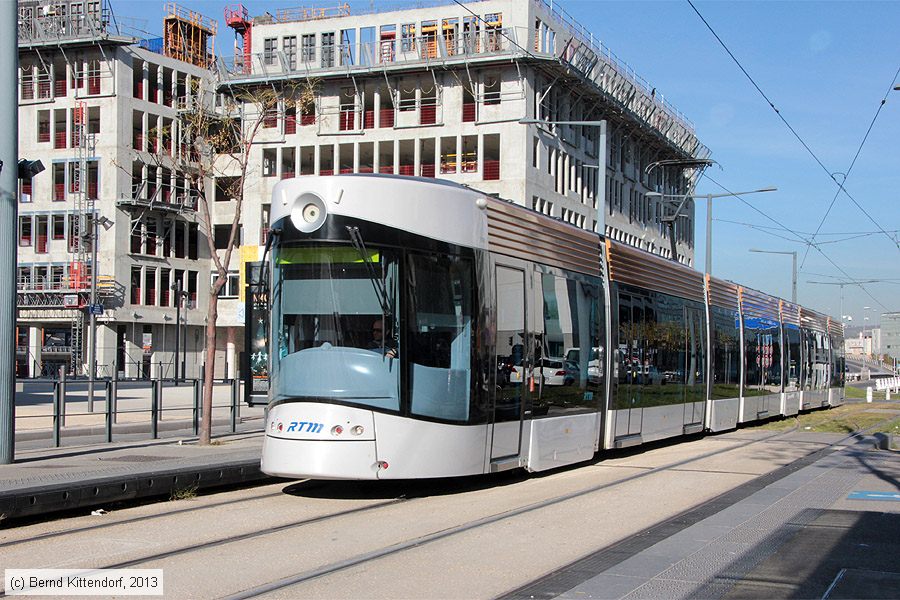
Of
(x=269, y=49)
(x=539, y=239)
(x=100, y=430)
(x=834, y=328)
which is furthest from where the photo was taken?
(x=269, y=49)

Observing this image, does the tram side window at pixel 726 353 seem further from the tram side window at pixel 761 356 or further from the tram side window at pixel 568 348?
the tram side window at pixel 568 348

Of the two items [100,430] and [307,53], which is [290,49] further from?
[100,430]

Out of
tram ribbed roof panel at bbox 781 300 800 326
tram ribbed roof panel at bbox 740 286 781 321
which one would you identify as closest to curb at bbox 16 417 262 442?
tram ribbed roof panel at bbox 740 286 781 321

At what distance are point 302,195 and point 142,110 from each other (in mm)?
57867

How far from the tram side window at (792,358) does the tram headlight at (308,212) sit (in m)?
22.1

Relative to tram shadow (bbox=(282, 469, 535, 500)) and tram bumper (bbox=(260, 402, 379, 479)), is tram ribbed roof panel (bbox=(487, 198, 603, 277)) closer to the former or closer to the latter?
tram bumper (bbox=(260, 402, 379, 479))

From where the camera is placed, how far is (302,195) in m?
11.4

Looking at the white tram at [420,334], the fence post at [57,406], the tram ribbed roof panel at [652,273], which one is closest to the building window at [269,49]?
the tram ribbed roof panel at [652,273]

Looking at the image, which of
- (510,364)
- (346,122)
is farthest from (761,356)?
(346,122)

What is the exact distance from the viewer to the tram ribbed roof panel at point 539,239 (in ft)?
42.0

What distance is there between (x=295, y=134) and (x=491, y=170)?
12365 mm

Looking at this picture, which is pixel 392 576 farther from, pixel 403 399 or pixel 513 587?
pixel 403 399

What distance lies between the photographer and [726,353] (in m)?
24.0

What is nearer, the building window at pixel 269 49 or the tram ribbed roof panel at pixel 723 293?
the tram ribbed roof panel at pixel 723 293
